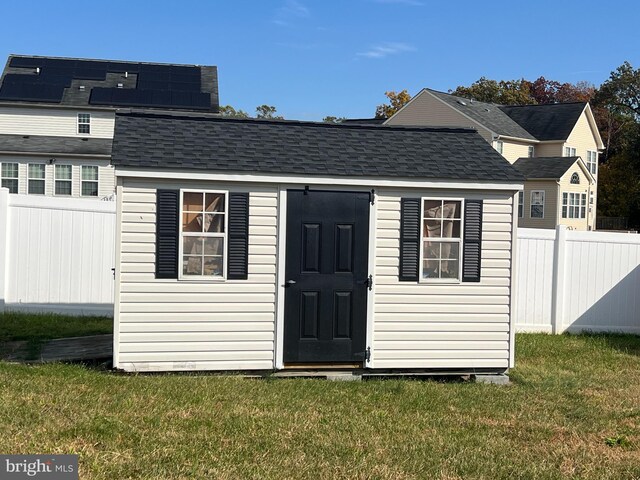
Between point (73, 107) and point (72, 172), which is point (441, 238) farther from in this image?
point (73, 107)

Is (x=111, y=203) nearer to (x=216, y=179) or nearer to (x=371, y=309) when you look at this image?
(x=216, y=179)

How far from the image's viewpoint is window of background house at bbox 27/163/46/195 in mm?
30297

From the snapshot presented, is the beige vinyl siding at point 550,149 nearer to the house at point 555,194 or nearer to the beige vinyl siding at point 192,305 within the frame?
the house at point 555,194

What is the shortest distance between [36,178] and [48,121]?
13.4ft

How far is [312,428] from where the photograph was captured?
22.0 feet

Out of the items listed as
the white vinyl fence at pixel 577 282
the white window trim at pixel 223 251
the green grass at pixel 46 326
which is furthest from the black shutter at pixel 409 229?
the green grass at pixel 46 326

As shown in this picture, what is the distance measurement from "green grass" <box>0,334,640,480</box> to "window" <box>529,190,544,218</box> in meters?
28.7

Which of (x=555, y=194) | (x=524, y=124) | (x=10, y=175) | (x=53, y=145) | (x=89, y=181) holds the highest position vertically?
(x=524, y=124)

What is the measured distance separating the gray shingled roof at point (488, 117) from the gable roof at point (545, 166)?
160 centimetres

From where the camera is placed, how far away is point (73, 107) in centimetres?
3294

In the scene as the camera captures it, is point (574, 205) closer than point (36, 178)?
No

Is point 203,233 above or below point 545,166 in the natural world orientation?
below

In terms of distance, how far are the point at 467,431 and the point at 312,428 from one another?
148 centimetres

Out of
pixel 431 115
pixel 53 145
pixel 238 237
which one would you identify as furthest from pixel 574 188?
pixel 238 237
